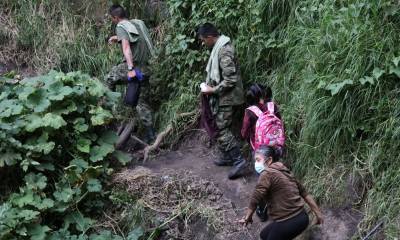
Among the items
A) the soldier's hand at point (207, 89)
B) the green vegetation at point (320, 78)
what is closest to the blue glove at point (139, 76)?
the green vegetation at point (320, 78)

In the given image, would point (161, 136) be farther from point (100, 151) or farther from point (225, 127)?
point (225, 127)

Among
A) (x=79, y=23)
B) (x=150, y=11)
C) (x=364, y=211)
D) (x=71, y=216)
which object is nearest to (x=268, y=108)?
(x=364, y=211)

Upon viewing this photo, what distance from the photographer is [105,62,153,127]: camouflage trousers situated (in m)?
7.96

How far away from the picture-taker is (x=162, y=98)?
28.1 feet

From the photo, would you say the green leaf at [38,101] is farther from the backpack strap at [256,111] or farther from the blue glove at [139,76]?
the backpack strap at [256,111]

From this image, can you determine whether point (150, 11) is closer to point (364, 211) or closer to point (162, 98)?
point (162, 98)

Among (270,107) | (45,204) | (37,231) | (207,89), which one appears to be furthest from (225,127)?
(37,231)

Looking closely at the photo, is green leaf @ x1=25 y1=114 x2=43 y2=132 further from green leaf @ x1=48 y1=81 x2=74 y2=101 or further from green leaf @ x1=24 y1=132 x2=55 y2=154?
green leaf @ x1=48 y1=81 x2=74 y2=101

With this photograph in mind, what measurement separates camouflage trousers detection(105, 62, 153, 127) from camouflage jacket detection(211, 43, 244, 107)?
4.84ft

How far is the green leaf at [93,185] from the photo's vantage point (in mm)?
6879

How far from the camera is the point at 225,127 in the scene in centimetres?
699

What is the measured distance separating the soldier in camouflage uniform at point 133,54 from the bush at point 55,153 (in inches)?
17.7

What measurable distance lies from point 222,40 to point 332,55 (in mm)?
1346

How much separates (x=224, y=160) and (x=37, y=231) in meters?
2.33
